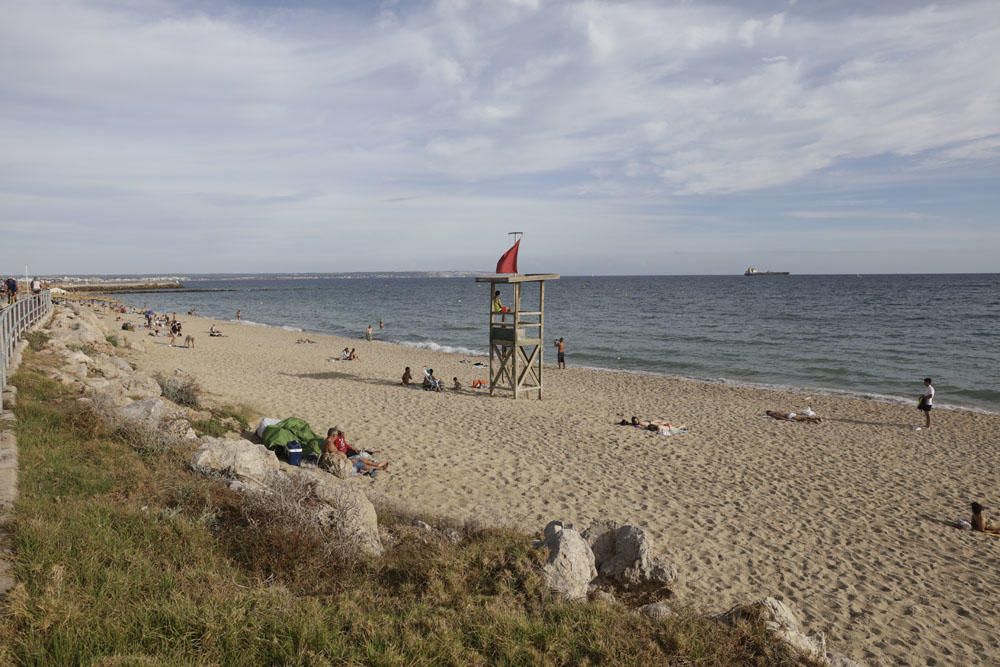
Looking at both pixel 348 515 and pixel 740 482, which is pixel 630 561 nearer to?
pixel 348 515

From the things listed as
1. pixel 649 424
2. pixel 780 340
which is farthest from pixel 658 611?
pixel 780 340

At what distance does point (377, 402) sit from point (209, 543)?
10.8m

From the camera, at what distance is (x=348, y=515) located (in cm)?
524

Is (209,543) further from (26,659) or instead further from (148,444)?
(148,444)

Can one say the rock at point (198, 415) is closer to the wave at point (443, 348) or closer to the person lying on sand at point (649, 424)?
the person lying on sand at point (649, 424)

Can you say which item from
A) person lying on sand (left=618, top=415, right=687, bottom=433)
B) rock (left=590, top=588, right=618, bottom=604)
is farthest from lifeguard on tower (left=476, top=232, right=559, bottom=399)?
rock (left=590, top=588, right=618, bottom=604)

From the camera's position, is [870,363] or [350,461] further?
[870,363]

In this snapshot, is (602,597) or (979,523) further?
(979,523)

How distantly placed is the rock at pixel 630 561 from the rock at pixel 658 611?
72 cm

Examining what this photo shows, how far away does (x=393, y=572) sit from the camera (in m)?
4.84

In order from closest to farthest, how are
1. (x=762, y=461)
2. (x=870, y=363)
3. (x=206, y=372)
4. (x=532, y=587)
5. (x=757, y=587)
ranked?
1. (x=532, y=587)
2. (x=757, y=587)
3. (x=762, y=461)
4. (x=206, y=372)
5. (x=870, y=363)

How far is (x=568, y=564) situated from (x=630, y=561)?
862 mm

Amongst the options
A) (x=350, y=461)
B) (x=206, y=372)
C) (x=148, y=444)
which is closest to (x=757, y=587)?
(x=350, y=461)

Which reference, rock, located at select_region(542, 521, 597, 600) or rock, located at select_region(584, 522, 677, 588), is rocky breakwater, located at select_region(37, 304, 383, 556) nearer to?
rock, located at select_region(542, 521, 597, 600)
